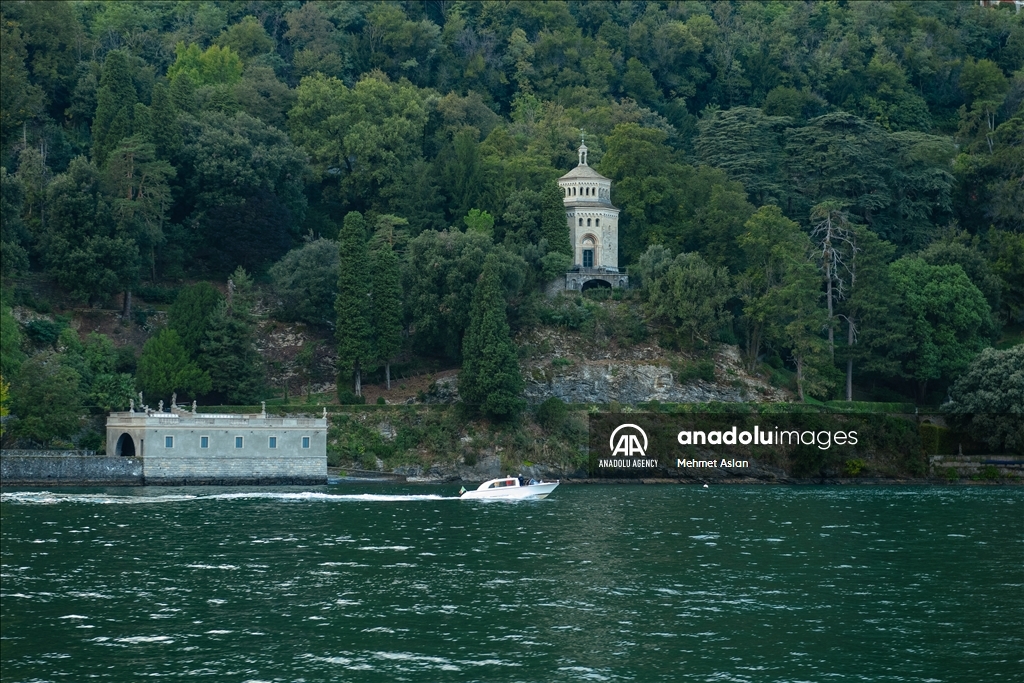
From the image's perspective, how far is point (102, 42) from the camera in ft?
443

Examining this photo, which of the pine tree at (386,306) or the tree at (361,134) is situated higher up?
the tree at (361,134)

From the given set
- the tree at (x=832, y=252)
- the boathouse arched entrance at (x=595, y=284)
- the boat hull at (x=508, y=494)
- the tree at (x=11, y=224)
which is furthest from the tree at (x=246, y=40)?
the boat hull at (x=508, y=494)

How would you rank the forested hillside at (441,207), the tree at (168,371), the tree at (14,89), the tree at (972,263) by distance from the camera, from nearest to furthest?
the tree at (168,371), the forested hillside at (441,207), the tree at (14,89), the tree at (972,263)

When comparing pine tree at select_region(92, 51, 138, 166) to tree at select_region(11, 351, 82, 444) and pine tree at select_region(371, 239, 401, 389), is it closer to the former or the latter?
pine tree at select_region(371, 239, 401, 389)

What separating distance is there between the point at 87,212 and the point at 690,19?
2946 inches

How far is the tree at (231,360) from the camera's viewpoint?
313 feet

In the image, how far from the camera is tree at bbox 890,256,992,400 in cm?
10400

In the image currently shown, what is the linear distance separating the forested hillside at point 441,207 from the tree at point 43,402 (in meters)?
0.16

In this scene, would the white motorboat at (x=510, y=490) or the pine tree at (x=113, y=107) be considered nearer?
the white motorboat at (x=510, y=490)

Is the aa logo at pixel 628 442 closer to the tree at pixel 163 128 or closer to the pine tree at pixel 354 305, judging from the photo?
the pine tree at pixel 354 305

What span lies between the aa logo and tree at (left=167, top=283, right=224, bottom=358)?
2565 cm

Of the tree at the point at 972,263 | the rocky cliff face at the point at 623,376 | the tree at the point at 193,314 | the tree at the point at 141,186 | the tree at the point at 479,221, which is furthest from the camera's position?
the tree at the point at 972,263

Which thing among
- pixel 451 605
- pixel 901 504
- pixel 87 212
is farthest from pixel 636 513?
pixel 87 212

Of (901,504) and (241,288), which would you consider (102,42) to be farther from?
(901,504)
